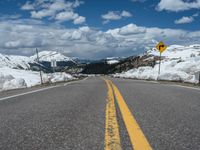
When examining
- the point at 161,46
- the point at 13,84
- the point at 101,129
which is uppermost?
the point at 161,46

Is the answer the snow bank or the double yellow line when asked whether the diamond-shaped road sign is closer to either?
the snow bank

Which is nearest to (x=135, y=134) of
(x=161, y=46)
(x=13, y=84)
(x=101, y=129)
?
(x=101, y=129)

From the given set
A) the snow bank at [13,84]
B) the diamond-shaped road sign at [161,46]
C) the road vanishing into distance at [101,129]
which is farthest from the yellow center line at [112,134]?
the diamond-shaped road sign at [161,46]

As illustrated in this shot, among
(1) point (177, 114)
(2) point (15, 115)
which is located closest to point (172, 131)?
(1) point (177, 114)

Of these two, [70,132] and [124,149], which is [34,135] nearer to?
[70,132]

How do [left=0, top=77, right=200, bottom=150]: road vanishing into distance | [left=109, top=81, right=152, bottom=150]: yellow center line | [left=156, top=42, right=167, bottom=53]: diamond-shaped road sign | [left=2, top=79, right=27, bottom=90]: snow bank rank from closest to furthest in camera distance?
[left=109, top=81, right=152, bottom=150]: yellow center line, [left=0, top=77, right=200, bottom=150]: road vanishing into distance, [left=2, top=79, right=27, bottom=90]: snow bank, [left=156, top=42, right=167, bottom=53]: diamond-shaped road sign

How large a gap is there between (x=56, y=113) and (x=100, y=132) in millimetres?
2171

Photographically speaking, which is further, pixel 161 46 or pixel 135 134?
pixel 161 46

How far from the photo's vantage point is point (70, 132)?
4.64 metres

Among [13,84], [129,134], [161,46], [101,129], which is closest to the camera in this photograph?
[129,134]

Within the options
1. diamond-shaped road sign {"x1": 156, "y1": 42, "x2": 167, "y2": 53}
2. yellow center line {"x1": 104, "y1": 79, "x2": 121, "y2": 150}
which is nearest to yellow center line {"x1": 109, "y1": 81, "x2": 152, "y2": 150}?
yellow center line {"x1": 104, "y1": 79, "x2": 121, "y2": 150}

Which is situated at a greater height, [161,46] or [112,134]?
[161,46]

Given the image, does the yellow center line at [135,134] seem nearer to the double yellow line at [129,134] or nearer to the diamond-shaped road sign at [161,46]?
the double yellow line at [129,134]

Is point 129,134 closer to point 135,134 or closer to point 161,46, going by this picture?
point 135,134
